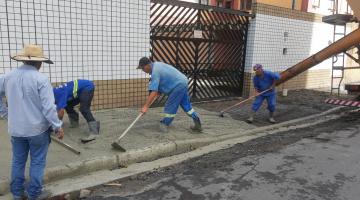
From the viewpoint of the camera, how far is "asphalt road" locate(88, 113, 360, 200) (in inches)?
166

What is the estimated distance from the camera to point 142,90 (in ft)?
26.8

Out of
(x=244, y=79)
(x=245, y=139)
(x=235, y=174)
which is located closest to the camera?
(x=235, y=174)

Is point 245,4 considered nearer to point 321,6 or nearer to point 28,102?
point 321,6

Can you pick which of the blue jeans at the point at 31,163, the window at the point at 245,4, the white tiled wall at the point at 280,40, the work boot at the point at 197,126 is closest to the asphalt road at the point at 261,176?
the blue jeans at the point at 31,163

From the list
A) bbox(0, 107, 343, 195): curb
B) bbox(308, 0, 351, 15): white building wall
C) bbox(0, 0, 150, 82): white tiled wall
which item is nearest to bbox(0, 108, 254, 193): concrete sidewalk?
bbox(0, 107, 343, 195): curb

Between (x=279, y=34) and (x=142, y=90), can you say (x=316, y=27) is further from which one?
(x=142, y=90)

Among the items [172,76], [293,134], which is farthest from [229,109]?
[172,76]

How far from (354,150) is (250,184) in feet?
8.30

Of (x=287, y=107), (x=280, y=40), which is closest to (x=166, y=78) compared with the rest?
(x=287, y=107)

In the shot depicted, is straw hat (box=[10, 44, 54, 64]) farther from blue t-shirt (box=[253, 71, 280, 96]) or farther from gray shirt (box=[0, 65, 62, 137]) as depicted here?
blue t-shirt (box=[253, 71, 280, 96])

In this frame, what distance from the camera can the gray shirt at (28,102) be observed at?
3543 mm

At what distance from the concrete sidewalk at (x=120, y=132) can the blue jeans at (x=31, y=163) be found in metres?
0.34

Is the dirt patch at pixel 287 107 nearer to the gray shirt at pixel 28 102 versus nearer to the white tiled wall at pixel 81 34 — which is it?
the white tiled wall at pixel 81 34

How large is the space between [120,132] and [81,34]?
2.10 metres
